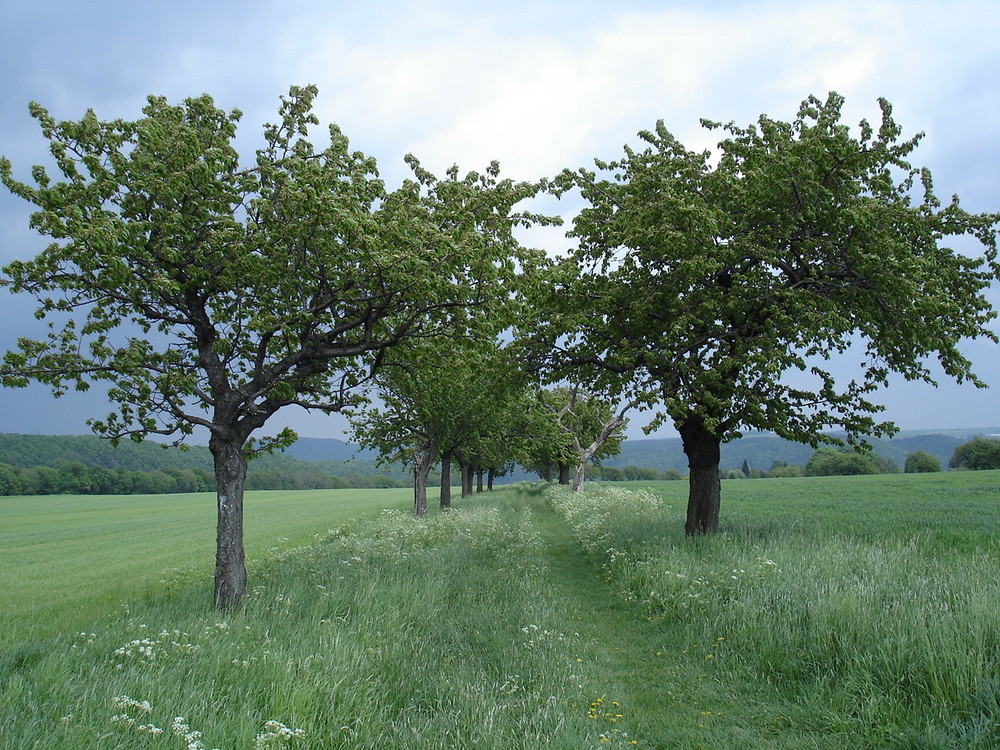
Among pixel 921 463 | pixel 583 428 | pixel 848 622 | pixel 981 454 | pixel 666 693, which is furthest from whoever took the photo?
pixel 921 463

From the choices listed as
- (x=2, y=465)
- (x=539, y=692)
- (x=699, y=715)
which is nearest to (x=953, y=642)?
(x=699, y=715)

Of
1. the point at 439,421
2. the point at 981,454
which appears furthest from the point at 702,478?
the point at 981,454

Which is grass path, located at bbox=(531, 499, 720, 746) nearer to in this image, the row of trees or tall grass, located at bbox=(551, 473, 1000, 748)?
tall grass, located at bbox=(551, 473, 1000, 748)

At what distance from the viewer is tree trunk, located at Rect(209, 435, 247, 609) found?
9789 mm

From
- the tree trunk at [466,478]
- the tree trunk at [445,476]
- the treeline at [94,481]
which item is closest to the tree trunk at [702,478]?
the tree trunk at [445,476]

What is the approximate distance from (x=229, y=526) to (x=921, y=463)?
154m

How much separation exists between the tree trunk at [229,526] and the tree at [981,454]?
133 metres

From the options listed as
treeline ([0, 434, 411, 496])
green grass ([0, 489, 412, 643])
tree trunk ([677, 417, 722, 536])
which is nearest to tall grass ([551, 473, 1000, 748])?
tree trunk ([677, 417, 722, 536])

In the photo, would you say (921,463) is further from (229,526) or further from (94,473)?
(94,473)

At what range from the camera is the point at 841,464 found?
123125 mm

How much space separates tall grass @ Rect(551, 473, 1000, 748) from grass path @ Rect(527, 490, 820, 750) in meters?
0.21

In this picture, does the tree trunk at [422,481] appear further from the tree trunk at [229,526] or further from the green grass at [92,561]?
the tree trunk at [229,526]

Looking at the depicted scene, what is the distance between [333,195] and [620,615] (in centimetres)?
922

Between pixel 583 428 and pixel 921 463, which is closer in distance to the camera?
pixel 583 428
